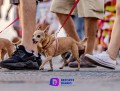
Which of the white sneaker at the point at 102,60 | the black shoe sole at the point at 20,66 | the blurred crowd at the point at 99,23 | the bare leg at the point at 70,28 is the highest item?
the bare leg at the point at 70,28

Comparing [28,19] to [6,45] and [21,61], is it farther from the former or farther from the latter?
[6,45]

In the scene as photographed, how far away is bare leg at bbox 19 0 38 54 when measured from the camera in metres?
5.96

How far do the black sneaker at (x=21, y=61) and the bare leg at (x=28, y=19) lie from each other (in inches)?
3.1

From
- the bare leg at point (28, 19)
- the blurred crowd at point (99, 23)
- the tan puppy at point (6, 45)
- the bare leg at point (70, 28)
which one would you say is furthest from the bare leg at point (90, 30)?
the blurred crowd at point (99, 23)

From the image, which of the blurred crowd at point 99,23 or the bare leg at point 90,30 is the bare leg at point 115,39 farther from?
the blurred crowd at point 99,23

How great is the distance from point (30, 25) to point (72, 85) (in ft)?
4.87

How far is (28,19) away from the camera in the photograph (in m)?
5.99

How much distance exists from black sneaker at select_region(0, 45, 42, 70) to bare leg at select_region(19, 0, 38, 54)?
0.26 ft

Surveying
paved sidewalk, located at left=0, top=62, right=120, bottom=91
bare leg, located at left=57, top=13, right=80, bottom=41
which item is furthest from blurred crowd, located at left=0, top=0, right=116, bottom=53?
paved sidewalk, located at left=0, top=62, right=120, bottom=91

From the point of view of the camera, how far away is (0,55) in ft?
22.5

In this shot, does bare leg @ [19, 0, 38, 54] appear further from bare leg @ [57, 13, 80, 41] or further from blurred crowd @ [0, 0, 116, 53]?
blurred crowd @ [0, 0, 116, 53]

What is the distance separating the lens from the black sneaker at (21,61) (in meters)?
5.88

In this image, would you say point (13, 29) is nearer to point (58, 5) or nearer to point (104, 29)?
point (104, 29)

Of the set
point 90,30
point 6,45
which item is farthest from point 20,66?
point 90,30
